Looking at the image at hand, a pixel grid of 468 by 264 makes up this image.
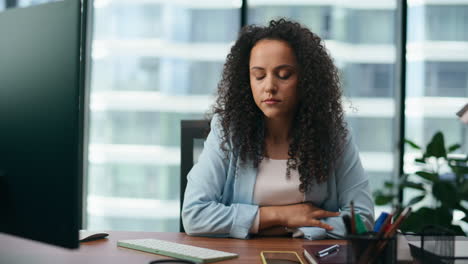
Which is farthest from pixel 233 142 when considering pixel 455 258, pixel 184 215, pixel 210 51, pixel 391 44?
pixel 391 44

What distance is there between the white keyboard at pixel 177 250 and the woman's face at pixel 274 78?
52cm

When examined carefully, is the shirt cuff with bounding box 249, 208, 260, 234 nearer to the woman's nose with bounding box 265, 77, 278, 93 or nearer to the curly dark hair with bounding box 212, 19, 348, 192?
the curly dark hair with bounding box 212, 19, 348, 192

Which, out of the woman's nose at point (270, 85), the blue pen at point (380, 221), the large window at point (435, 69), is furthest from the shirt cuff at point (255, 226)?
the large window at point (435, 69)

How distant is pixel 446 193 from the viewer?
73 centimetres

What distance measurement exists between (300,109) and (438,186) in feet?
2.88

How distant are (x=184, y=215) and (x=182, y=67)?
7.78 feet

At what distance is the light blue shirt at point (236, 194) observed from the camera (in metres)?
1.32

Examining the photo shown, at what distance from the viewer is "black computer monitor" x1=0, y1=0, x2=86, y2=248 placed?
28.5 inches

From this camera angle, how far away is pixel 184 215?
1375mm

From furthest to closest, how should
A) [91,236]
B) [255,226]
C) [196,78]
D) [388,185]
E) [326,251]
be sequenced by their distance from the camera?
[196,78] < [255,226] < [91,236] < [326,251] < [388,185]

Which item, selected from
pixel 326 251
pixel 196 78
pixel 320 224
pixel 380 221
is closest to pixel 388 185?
pixel 380 221

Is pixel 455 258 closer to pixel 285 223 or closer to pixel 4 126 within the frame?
pixel 285 223

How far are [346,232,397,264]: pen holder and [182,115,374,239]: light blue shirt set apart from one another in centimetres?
51

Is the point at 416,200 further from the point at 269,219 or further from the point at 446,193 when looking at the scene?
the point at 269,219
